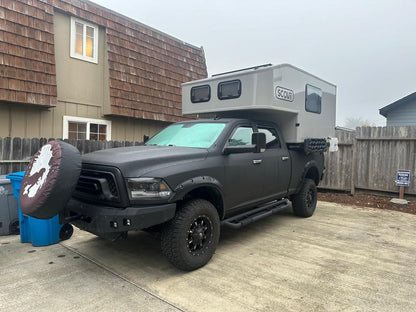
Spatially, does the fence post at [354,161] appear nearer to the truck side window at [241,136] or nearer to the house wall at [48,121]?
the truck side window at [241,136]

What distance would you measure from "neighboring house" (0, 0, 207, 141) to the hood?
16.1 ft

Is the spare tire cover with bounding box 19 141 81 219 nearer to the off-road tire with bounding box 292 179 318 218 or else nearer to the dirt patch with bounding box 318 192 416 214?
the off-road tire with bounding box 292 179 318 218

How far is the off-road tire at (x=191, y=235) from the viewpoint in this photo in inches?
122

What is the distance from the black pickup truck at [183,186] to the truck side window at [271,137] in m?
0.05

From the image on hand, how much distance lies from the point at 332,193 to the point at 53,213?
7722 millimetres

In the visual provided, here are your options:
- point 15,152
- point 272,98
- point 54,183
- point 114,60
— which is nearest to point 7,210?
point 15,152

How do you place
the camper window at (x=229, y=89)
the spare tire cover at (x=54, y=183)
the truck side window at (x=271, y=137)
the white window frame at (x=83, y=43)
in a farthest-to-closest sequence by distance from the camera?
the white window frame at (x=83, y=43) < the truck side window at (x=271, y=137) < the camper window at (x=229, y=89) < the spare tire cover at (x=54, y=183)

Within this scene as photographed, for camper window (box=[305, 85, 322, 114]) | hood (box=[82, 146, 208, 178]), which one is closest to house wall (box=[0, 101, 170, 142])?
hood (box=[82, 146, 208, 178])

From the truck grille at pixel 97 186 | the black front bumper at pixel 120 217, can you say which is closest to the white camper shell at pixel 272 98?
the black front bumper at pixel 120 217

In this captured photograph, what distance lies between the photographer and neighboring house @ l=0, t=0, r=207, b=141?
6.86 m

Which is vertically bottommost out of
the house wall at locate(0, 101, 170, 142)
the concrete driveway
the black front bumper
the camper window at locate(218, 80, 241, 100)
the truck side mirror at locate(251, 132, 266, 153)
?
the concrete driveway

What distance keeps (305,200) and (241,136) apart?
2.45 metres

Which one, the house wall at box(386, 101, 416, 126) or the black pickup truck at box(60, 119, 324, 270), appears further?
the house wall at box(386, 101, 416, 126)

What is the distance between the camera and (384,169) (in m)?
7.57
